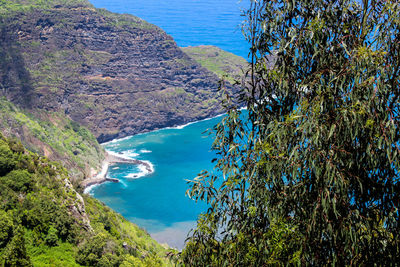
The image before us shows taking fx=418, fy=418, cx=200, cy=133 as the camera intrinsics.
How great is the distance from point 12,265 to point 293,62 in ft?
63.4

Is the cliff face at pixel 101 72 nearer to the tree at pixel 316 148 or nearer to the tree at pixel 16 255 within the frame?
the tree at pixel 16 255

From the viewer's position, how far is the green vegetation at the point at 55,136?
92.9m

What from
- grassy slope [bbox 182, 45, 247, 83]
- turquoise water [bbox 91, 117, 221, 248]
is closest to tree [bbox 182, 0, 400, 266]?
turquoise water [bbox 91, 117, 221, 248]

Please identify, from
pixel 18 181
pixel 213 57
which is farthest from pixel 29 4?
pixel 18 181

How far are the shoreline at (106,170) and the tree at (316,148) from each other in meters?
86.1

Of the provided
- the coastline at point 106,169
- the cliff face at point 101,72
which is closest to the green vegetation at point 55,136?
the coastline at point 106,169

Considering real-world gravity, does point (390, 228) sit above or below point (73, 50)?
below

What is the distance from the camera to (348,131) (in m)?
5.64

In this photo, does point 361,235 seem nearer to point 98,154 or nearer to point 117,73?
point 98,154

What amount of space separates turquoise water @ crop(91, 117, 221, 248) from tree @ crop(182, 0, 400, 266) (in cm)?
6452

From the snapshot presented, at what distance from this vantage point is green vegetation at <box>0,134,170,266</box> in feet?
82.2

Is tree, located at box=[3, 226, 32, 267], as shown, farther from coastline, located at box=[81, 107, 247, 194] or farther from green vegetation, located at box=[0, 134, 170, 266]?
coastline, located at box=[81, 107, 247, 194]

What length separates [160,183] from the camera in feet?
322

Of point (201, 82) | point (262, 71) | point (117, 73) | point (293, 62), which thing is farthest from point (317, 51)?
point (201, 82)
